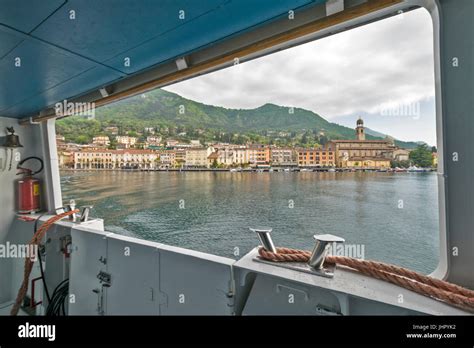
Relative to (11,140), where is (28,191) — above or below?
below

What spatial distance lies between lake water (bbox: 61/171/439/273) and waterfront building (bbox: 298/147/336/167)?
0.19 meters

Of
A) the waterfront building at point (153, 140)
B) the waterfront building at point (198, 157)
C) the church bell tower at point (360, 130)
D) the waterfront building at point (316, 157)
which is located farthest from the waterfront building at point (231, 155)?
the church bell tower at point (360, 130)

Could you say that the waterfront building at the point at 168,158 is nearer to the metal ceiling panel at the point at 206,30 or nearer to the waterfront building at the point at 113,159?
the waterfront building at the point at 113,159

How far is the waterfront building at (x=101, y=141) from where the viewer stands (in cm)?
300

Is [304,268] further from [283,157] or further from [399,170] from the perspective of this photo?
[283,157]

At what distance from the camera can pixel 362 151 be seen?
6.09 feet

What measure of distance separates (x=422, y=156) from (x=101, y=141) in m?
3.64

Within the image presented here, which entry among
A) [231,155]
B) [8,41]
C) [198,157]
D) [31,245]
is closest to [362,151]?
[231,155]

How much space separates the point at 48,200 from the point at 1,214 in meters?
0.49

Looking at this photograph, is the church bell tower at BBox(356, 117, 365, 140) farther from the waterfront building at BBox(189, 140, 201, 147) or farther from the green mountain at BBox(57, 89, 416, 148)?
the waterfront building at BBox(189, 140, 201, 147)

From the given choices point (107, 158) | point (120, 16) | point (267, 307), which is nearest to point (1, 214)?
point (107, 158)

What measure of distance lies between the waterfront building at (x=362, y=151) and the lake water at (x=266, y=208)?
0.51 ft

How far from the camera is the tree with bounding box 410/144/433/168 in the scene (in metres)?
1.14
